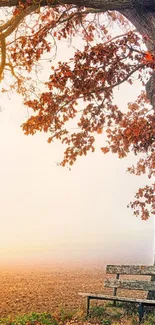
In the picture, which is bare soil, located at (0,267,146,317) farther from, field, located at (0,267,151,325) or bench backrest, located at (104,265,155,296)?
bench backrest, located at (104,265,155,296)

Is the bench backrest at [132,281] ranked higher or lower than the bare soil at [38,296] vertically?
higher

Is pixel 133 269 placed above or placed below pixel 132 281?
above

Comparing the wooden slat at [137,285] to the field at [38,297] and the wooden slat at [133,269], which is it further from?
the field at [38,297]

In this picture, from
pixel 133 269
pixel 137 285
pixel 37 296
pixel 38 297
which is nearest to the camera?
pixel 137 285

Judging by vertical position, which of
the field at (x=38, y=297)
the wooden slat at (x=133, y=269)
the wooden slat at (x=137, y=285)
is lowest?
the field at (x=38, y=297)

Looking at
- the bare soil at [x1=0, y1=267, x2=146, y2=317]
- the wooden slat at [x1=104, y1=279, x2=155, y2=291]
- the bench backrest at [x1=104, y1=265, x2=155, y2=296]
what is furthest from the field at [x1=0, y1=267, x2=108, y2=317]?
the wooden slat at [x1=104, y1=279, x2=155, y2=291]

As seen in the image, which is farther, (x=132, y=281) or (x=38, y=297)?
(x=38, y=297)

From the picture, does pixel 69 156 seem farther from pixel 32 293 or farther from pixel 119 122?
pixel 32 293

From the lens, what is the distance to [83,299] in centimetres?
1227

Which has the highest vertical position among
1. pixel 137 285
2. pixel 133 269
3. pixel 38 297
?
pixel 133 269

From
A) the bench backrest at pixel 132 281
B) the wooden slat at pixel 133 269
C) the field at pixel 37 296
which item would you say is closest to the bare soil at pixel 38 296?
the field at pixel 37 296

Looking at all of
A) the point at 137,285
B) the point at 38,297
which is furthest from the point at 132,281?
the point at 38,297

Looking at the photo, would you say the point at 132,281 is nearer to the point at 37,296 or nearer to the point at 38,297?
the point at 38,297

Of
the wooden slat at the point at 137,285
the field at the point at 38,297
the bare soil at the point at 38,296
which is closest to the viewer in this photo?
the wooden slat at the point at 137,285
